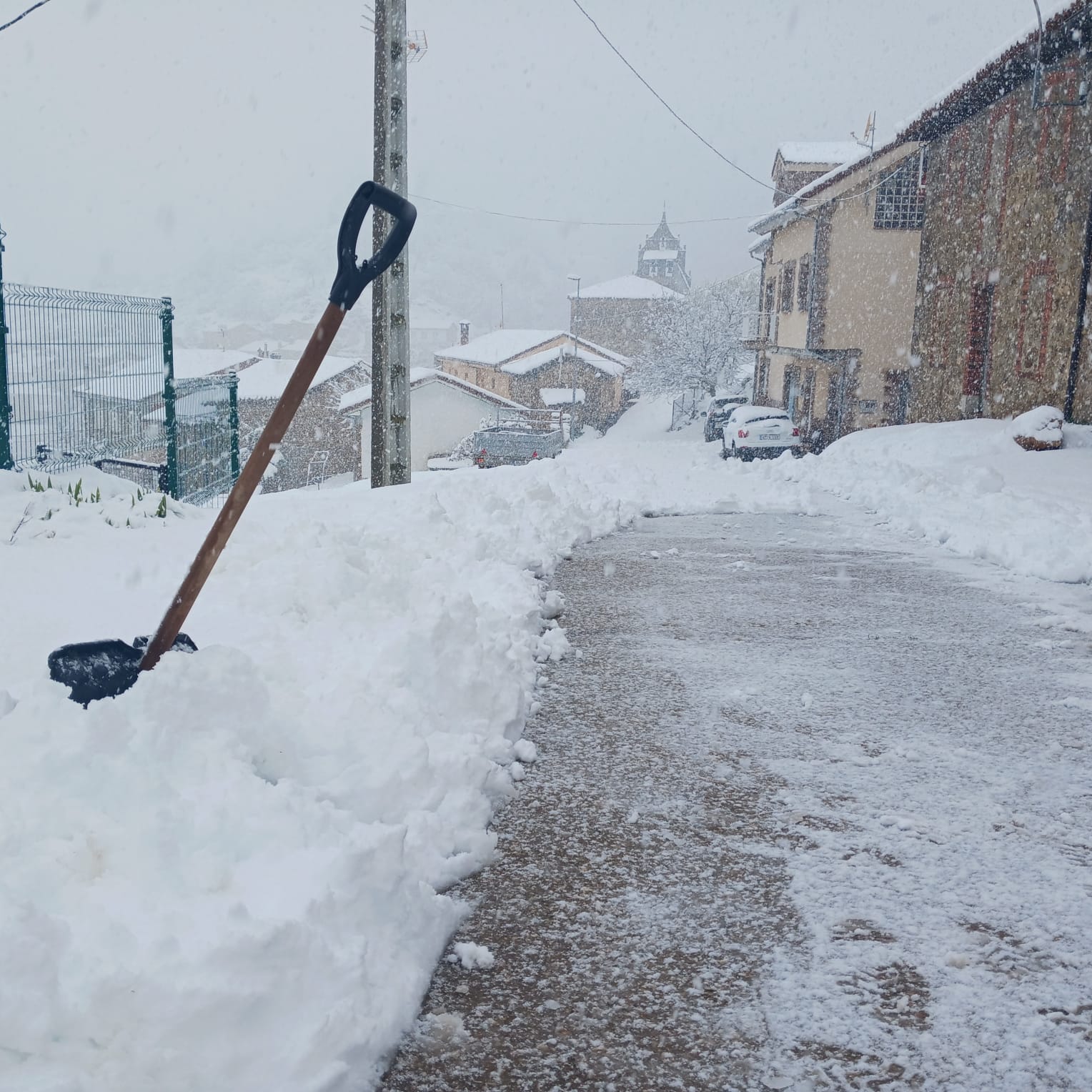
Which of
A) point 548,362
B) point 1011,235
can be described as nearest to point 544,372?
point 548,362

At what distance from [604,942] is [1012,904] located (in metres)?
1.21

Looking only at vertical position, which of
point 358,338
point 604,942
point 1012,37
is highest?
point 358,338

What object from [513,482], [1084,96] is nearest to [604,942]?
[513,482]

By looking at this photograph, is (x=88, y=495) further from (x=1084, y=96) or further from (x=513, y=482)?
(x=1084, y=96)

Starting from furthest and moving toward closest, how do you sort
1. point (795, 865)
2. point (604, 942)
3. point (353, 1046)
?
point (795, 865)
point (604, 942)
point (353, 1046)

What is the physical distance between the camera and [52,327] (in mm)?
8367

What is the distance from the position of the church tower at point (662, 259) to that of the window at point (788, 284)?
89.2m

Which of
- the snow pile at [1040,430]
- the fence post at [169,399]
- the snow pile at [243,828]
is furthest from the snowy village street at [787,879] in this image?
the snow pile at [1040,430]

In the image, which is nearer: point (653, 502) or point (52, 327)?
point (52, 327)

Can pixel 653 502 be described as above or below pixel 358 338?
below

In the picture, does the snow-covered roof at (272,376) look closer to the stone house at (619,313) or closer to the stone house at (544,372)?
the stone house at (544,372)

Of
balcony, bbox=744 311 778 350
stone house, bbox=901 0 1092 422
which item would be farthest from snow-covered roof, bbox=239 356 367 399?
stone house, bbox=901 0 1092 422

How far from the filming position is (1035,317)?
16203mm

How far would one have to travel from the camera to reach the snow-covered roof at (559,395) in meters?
59.0
